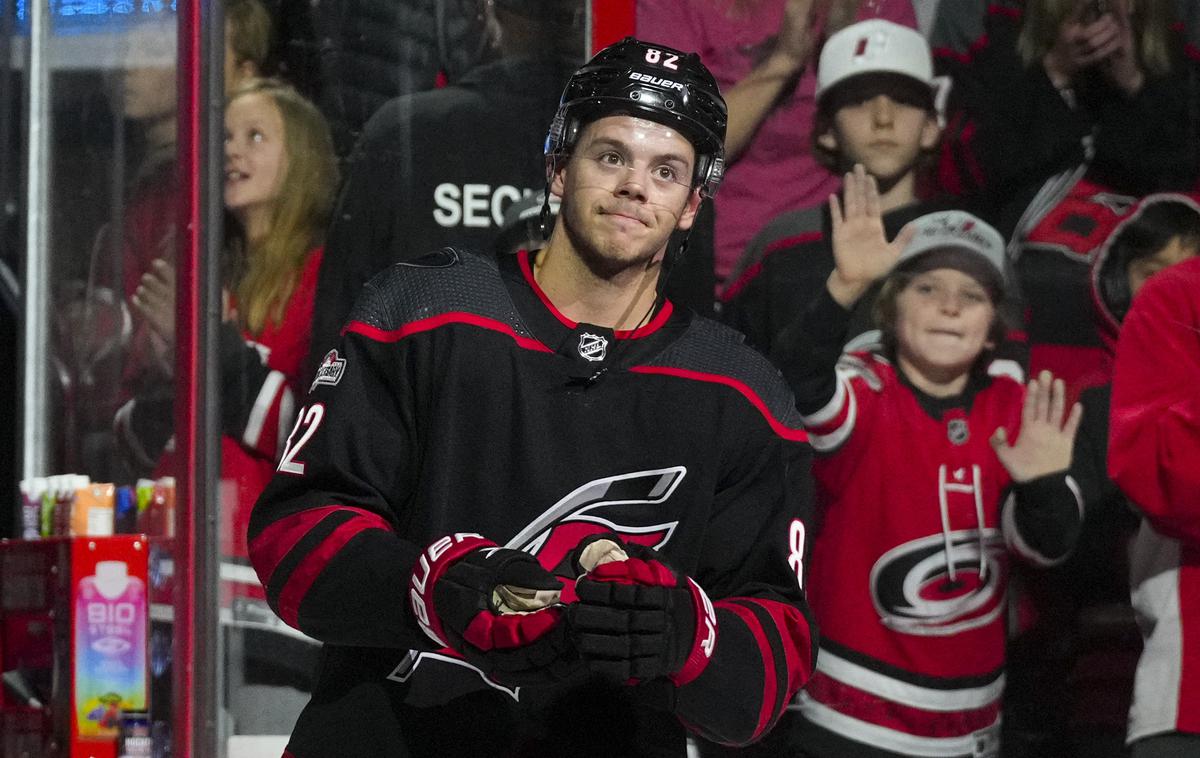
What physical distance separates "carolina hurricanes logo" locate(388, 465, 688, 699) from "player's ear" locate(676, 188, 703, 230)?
13.3 inches

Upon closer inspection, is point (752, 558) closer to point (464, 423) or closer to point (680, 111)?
point (464, 423)

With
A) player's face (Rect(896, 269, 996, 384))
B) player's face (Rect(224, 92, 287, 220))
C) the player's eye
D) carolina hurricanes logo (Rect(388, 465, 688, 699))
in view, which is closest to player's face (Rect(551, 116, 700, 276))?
the player's eye

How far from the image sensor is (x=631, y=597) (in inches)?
55.5

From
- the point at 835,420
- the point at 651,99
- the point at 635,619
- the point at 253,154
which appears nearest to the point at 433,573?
the point at 635,619

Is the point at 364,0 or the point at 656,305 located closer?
the point at 656,305

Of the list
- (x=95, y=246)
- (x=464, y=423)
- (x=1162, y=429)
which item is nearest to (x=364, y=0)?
(x=95, y=246)

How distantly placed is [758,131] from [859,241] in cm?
31

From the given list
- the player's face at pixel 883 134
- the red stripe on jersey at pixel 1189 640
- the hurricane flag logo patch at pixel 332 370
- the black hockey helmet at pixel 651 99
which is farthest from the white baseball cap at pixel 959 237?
the hurricane flag logo patch at pixel 332 370

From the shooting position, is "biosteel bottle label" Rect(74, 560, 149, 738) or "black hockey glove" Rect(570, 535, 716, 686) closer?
"black hockey glove" Rect(570, 535, 716, 686)

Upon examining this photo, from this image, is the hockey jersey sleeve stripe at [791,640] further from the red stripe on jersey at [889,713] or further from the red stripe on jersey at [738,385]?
the red stripe on jersey at [889,713]

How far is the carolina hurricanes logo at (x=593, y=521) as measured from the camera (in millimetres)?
1699

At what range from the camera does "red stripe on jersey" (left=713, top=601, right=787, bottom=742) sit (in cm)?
165

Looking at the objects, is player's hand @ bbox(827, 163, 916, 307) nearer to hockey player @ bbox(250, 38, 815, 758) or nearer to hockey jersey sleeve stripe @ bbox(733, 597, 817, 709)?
hockey player @ bbox(250, 38, 815, 758)

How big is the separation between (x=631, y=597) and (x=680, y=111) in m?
0.71
